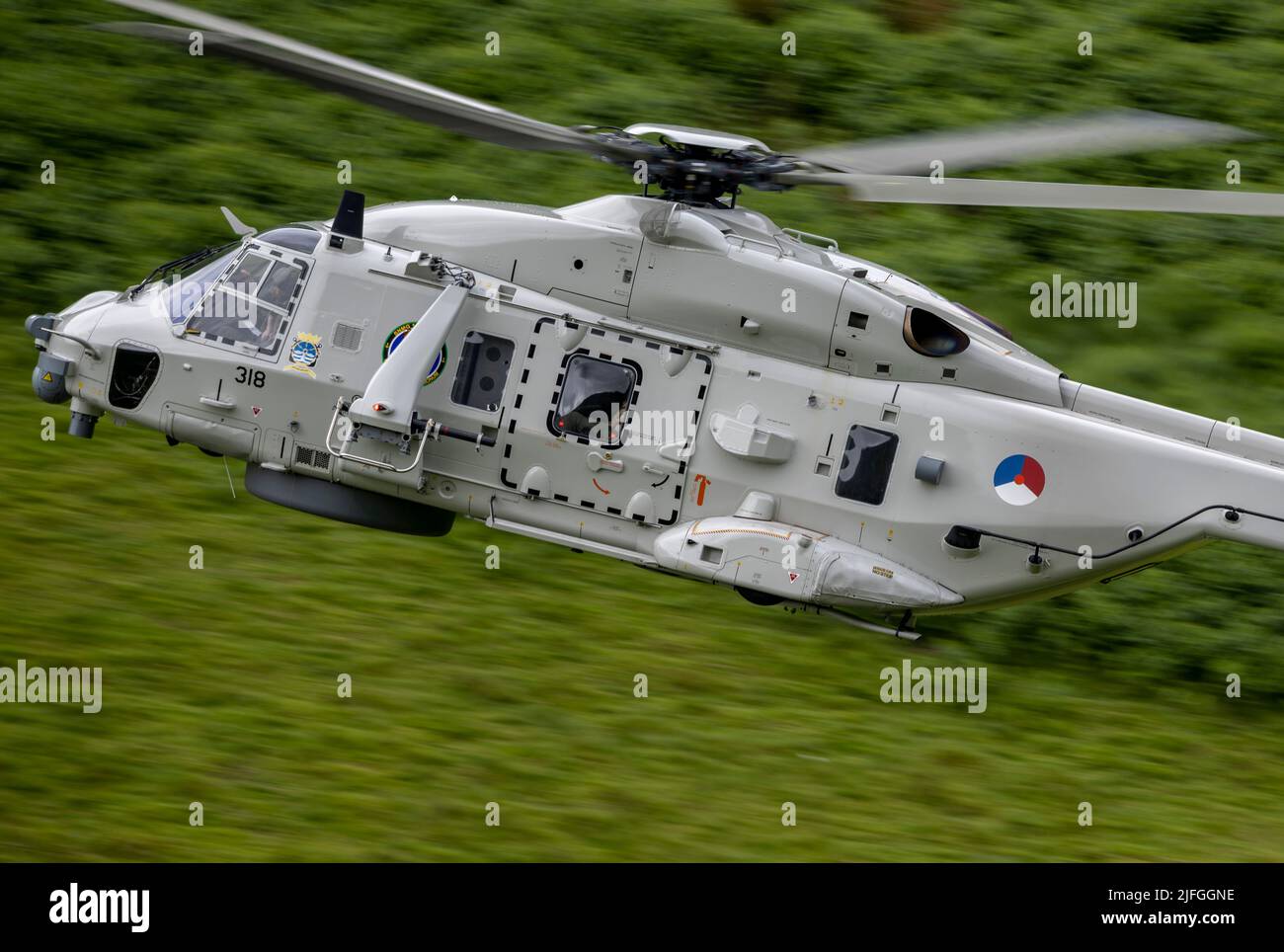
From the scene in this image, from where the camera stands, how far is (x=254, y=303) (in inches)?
458

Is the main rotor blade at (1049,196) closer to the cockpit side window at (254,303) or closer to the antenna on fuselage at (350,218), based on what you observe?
the antenna on fuselage at (350,218)

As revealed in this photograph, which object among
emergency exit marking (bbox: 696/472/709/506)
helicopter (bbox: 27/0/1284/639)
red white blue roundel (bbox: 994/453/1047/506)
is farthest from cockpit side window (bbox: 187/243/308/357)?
red white blue roundel (bbox: 994/453/1047/506)

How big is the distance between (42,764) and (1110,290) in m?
13.1

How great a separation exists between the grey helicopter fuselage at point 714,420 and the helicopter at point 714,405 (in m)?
0.02

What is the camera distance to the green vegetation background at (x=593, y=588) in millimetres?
11219

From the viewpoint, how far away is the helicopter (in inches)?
423

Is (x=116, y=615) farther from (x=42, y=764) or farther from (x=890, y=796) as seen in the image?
(x=890, y=796)

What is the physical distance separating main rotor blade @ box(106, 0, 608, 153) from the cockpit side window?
191cm

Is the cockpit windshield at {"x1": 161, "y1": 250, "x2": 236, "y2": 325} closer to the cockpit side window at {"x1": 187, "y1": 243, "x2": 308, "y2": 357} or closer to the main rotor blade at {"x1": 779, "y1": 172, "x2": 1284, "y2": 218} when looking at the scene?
the cockpit side window at {"x1": 187, "y1": 243, "x2": 308, "y2": 357}

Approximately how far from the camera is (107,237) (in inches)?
747

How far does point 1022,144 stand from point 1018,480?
2340mm

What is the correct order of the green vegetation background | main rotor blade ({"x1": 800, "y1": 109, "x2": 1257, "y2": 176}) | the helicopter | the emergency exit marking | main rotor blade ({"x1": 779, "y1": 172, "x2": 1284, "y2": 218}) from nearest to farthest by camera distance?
1. main rotor blade ({"x1": 779, "y1": 172, "x2": 1284, "y2": 218})
2. main rotor blade ({"x1": 800, "y1": 109, "x2": 1257, "y2": 176})
3. the helicopter
4. the emergency exit marking
5. the green vegetation background

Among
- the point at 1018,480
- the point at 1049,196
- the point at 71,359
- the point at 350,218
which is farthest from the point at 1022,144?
the point at 71,359

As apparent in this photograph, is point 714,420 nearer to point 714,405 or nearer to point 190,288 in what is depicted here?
point 714,405
